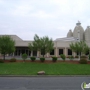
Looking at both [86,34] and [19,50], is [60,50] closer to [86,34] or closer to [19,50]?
[19,50]

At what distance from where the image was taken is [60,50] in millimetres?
43969

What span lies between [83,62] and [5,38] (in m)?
15.3
